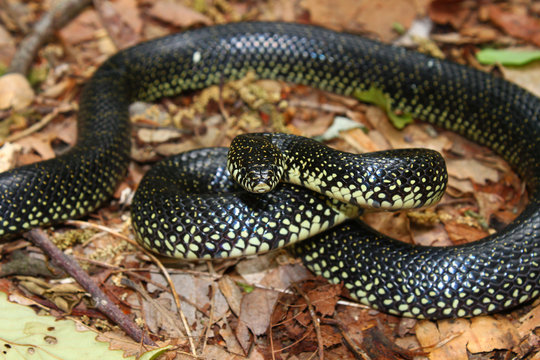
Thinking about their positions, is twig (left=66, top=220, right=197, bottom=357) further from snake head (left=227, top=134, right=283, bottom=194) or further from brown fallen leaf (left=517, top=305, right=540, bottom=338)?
brown fallen leaf (left=517, top=305, right=540, bottom=338)

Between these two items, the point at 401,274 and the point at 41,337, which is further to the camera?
the point at 401,274

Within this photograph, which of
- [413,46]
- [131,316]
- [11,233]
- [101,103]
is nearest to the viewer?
[131,316]

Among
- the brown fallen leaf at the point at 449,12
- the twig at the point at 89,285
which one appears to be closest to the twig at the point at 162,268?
the twig at the point at 89,285

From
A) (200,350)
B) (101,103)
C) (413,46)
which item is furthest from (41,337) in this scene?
(413,46)

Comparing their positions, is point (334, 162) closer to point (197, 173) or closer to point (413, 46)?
point (197, 173)

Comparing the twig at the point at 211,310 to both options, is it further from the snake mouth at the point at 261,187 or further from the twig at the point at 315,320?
the snake mouth at the point at 261,187

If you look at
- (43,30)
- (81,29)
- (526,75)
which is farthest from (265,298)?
(81,29)
